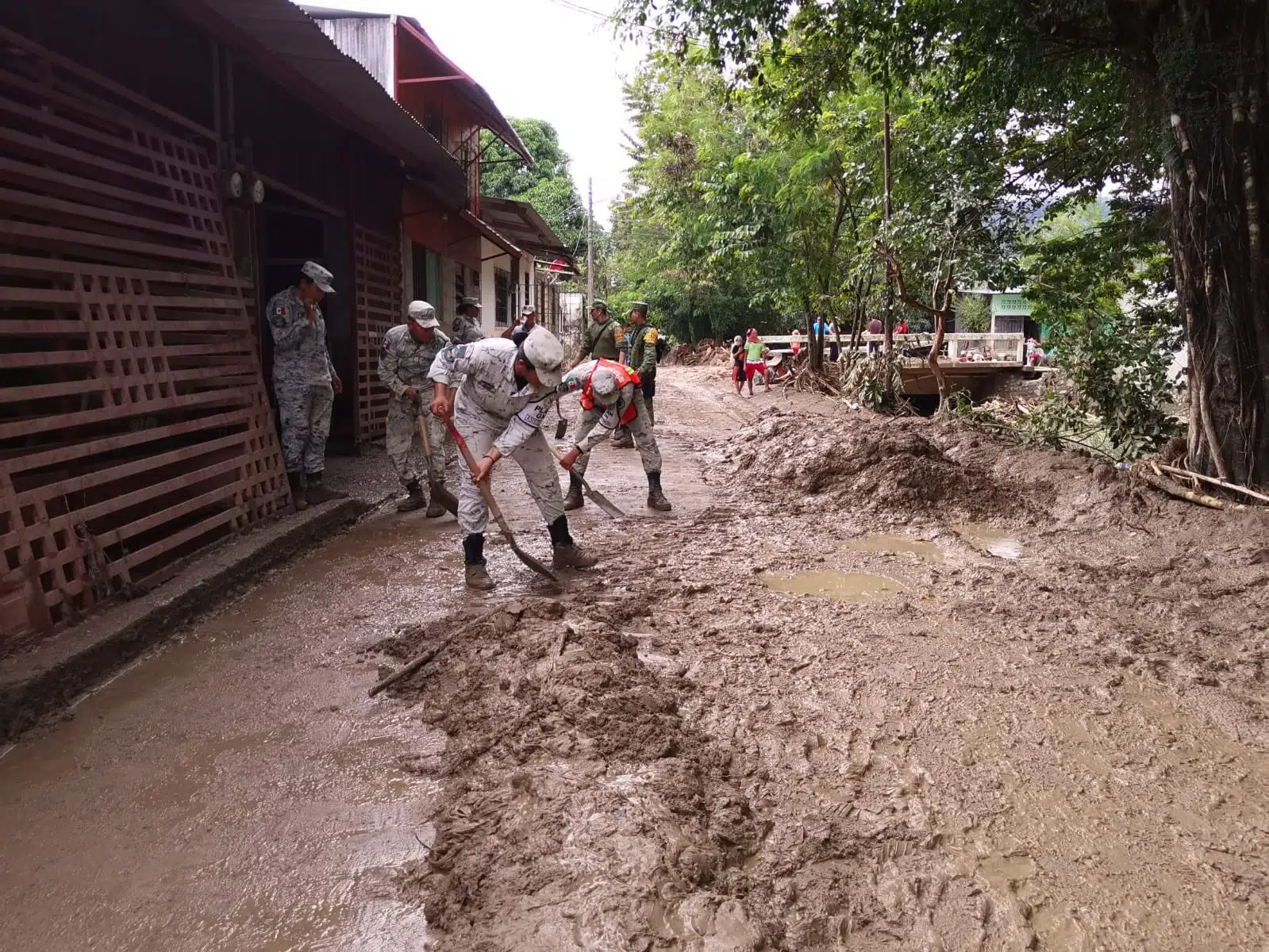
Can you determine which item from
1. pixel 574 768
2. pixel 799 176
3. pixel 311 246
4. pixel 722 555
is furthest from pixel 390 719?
pixel 799 176

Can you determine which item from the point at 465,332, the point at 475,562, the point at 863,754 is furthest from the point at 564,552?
the point at 465,332

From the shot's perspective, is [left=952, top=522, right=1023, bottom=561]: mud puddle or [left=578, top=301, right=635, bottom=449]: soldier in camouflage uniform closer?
[left=952, top=522, right=1023, bottom=561]: mud puddle

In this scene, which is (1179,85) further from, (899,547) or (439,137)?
(439,137)

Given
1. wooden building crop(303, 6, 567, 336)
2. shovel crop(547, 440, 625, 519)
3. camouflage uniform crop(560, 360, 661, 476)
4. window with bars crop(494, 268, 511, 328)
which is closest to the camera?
shovel crop(547, 440, 625, 519)

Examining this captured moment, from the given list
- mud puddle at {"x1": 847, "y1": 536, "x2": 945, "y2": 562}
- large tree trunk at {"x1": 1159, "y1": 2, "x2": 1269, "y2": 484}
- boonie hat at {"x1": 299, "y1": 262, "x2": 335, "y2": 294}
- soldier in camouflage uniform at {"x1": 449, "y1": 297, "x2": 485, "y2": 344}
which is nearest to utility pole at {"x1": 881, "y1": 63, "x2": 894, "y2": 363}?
large tree trunk at {"x1": 1159, "y1": 2, "x2": 1269, "y2": 484}

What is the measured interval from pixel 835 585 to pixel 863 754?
2174 millimetres

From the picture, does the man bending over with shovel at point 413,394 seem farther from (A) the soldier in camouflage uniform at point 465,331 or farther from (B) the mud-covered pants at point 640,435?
(A) the soldier in camouflage uniform at point 465,331

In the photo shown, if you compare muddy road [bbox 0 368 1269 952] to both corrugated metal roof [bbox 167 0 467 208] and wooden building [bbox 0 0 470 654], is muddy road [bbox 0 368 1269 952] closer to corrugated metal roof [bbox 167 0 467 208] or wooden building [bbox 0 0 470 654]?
wooden building [bbox 0 0 470 654]

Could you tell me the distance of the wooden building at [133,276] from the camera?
3.88 meters

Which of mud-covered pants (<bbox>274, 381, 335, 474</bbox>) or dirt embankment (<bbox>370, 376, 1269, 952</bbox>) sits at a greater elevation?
mud-covered pants (<bbox>274, 381, 335, 474</bbox>)

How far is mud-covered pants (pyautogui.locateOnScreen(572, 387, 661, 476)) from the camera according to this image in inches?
269

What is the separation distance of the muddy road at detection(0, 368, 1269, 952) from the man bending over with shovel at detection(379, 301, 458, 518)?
1.20 metres

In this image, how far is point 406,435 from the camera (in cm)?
688

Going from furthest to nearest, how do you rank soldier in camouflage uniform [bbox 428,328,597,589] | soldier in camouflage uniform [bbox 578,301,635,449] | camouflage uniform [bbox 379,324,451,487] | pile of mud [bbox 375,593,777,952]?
soldier in camouflage uniform [bbox 578,301,635,449] < camouflage uniform [bbox 379,324,451,487] < soldier in camouflage uniform [bbox 428,328,597,589] < pile of mud [bbox 375,593,777,952]
